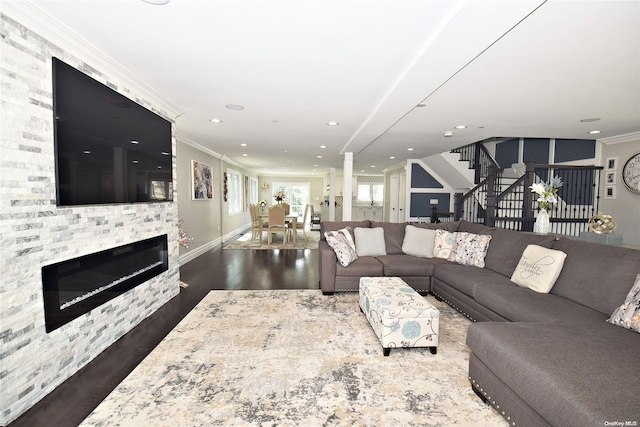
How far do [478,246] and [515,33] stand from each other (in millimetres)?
2391

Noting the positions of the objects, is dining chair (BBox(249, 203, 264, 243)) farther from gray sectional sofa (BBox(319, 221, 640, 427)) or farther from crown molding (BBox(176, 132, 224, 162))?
gray sectional sofa (BBox(319, 221, 640, 427))

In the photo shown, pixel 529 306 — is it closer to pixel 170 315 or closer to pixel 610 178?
pixel 170 315

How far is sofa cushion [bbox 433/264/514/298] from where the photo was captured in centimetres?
279

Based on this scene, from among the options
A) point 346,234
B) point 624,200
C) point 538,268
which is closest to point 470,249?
point 538,268

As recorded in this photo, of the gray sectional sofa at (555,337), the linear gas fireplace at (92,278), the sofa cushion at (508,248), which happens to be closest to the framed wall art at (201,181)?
the linear gas fireplace at (92,278)

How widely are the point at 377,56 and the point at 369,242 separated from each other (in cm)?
258

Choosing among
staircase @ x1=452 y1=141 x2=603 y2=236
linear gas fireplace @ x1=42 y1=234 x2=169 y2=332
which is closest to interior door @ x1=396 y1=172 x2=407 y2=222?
staircase @ x1=452 y1=141 x2=603 y2=236

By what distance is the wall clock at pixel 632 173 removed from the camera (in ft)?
15.5

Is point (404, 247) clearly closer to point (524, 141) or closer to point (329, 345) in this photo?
point (329, 345)

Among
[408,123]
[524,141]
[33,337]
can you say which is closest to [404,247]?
[408,123]

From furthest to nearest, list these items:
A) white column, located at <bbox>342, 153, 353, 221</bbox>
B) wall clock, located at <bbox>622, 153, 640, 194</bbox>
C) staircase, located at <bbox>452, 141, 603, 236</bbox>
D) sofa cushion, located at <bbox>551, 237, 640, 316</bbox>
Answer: white column, located at <bbox>342, 153, 353, 221</bbox>
staircase, located at <bbox>452, 141, 603, 236</bbox>
wall clock, located at <bbox>622, 153, 640, 194</bbox>
sofa cushion, located at <bbox>551, 237, 640, 316</bbox>

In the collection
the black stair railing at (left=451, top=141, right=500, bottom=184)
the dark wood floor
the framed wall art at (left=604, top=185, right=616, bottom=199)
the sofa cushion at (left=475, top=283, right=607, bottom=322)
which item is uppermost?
the black stair railing at (left=451, top=141, right=500, bottom=184)

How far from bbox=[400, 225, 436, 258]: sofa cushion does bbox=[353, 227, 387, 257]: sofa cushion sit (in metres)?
0.35

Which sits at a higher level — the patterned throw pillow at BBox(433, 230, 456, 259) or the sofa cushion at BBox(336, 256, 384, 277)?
the patterned throw pillow at BBox(433, 230, 456, 259)
